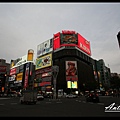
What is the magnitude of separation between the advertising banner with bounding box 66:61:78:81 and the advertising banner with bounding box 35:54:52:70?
12.1 m

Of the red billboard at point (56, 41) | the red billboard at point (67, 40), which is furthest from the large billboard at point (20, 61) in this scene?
the red billboard at point (67, 40)

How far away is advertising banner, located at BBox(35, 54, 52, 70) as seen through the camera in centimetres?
8338

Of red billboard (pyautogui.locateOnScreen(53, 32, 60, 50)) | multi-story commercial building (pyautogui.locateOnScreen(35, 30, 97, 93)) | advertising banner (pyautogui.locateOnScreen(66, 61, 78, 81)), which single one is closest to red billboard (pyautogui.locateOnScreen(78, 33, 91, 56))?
multi-story commercial building (pyautogui.locateOnScreen(35, 30, 97, 93))

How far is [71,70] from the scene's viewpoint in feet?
253

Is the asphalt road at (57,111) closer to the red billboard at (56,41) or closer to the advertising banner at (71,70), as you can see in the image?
the advertising banner at (71,70)

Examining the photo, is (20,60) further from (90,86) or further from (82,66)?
(90,86)

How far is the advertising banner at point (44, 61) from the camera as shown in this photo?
3283 inches

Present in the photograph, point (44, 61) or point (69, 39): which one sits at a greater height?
point (69, 39)

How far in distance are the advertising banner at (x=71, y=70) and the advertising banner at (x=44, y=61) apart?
12.1m

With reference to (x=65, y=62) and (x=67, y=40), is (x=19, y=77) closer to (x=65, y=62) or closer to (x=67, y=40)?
(x=65, y=62)

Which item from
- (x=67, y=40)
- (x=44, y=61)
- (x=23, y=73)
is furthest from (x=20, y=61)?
(x=67, y=40)

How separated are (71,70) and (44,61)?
810 inches

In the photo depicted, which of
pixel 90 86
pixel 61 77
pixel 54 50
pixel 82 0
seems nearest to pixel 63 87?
Answer: pixel 61 77

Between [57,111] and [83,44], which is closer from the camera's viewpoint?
[57,111]
